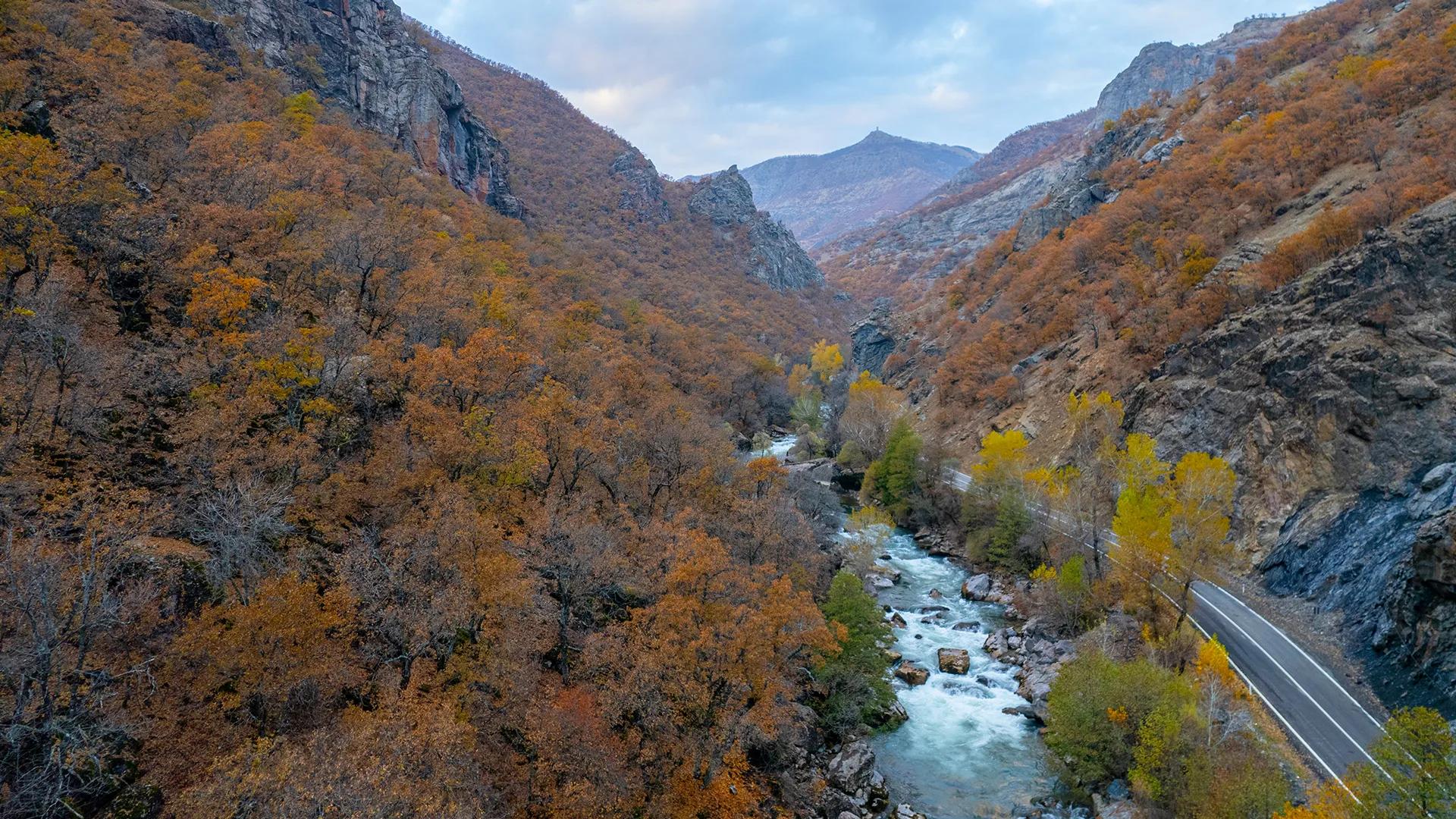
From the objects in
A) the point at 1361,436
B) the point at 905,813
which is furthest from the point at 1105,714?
the point at 1361,436

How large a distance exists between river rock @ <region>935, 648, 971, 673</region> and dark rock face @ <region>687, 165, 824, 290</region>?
127 meters

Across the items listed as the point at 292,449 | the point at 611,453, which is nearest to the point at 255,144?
the point at 292,449

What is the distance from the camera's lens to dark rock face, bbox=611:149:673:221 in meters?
137

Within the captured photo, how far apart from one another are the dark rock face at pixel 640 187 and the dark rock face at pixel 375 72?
163ft

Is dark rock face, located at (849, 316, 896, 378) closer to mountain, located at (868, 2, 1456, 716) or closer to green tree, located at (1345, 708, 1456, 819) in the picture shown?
mountain, located at (868, 2, 1456, 716)

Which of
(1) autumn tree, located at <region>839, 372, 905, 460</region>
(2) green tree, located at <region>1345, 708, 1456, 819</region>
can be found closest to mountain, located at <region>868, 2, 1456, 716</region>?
(1) autumn tree, located at <region>839, 372, 905, 460</region>

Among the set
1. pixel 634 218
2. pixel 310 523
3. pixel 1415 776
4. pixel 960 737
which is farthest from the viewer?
pixel 634 218

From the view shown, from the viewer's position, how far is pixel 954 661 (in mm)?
33719

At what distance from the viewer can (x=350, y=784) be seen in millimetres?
13141

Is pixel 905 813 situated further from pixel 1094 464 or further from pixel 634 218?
pixel 634 218

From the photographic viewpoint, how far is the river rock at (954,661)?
33.4m

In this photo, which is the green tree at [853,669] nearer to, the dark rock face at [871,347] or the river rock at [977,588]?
the river rock at [977,588]

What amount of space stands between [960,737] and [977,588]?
1638 cm

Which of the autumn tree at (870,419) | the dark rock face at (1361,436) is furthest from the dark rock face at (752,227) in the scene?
the dark rock face at (1361,436)
